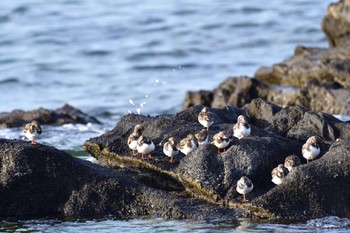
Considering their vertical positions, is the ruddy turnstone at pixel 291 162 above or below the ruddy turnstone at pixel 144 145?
below

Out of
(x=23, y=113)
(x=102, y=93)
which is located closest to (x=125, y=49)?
(x=102, y=93)

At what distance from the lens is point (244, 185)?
13344 millimetres

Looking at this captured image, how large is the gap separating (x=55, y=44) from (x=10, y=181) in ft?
82.3

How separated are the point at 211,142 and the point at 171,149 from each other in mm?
624

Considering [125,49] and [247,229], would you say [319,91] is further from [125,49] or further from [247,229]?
[125,49]

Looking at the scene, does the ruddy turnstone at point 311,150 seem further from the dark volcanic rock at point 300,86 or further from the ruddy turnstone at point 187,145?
the dark volcanic rock at point 300,86

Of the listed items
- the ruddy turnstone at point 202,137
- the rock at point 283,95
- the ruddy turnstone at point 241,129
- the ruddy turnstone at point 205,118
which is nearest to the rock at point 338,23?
the rock at point 283,95

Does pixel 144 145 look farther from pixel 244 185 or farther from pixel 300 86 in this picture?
pixel 300 86

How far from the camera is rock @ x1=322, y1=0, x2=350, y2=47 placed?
27.1m

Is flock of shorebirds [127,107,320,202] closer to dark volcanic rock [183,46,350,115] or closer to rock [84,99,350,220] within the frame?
rock [84,99,350,220]

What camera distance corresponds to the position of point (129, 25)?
136ft

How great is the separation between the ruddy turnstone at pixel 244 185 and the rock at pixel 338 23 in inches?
552

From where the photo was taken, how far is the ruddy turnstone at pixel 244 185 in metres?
13.4

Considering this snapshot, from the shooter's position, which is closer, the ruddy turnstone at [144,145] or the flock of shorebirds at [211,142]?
the flock of shorebirds at [211,142]
